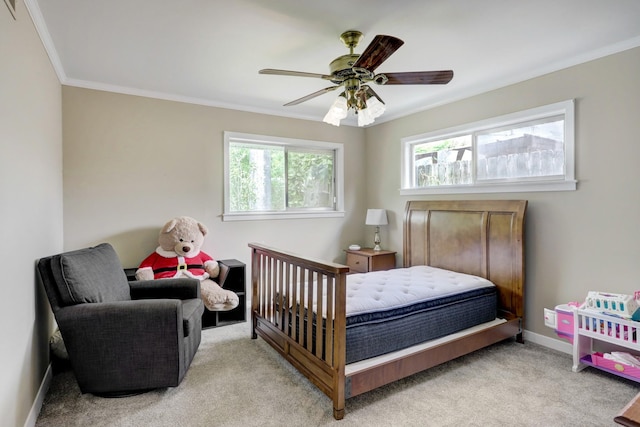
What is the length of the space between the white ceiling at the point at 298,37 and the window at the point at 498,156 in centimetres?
42

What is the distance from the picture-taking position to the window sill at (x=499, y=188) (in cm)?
281

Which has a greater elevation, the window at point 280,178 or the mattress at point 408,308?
the window at point 280,178

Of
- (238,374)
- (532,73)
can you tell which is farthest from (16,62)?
(532,73)

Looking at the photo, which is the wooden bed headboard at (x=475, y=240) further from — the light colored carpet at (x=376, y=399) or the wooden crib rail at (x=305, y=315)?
the wooden crib rail at (x=305, y=315)

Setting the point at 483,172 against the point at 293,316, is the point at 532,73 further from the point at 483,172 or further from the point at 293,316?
the point at 293,316

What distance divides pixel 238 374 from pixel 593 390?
244 centimetres

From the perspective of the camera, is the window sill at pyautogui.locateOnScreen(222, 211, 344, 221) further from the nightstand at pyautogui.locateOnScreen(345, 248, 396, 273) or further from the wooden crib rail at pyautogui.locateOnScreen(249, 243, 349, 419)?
the wooden crib rail at pyautogui.locateOnScreen(249, 243, 349, 419)

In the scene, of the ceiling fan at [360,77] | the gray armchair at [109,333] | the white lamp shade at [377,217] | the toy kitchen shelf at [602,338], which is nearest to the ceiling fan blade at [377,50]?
the ceiling fan at [360,77]

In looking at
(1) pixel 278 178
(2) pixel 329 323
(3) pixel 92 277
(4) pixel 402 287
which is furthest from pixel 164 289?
(1) pixel 278 178

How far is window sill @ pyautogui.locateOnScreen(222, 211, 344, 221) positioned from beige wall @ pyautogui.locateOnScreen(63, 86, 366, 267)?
60 millimetres

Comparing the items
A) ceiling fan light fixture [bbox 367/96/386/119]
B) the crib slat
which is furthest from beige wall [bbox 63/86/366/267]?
the crib slat

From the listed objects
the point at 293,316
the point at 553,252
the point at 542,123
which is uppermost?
the point at 542,123

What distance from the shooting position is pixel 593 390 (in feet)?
7.36

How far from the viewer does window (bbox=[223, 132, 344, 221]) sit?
4.04m
